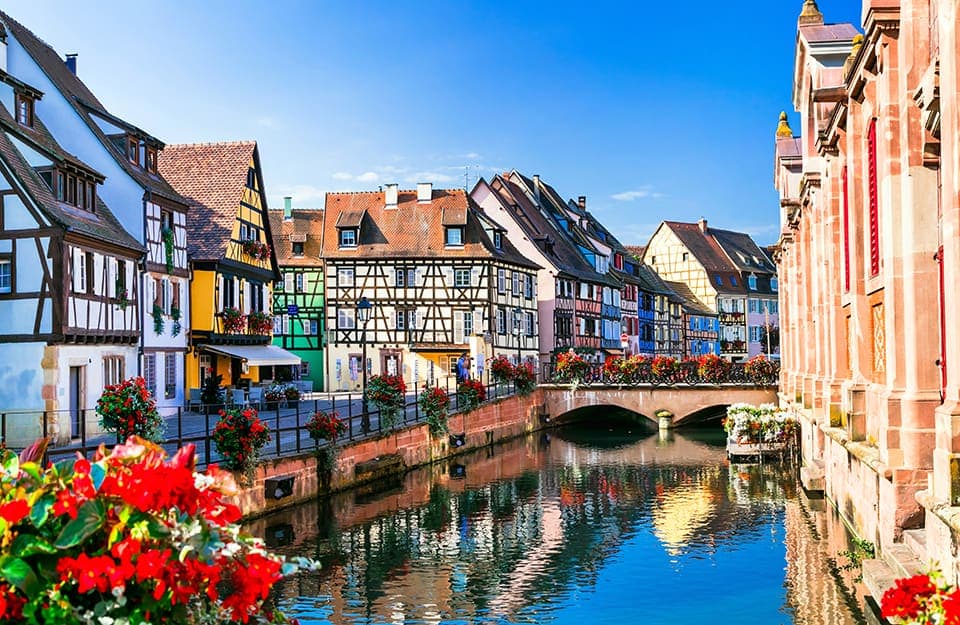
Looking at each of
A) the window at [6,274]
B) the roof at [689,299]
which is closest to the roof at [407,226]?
the window at [6,274]

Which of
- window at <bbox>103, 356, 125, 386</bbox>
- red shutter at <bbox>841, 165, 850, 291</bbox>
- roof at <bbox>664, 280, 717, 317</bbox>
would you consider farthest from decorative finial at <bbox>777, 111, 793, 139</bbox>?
roof at <bbox>664, 280, 717, 317</bbox>

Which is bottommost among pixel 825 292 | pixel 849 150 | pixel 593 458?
pixel 593 458

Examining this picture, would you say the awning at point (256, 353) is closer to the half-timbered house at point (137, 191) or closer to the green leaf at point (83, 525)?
the half-timbered house at point (137, 191)

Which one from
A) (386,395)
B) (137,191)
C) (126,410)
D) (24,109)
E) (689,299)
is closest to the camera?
(126,410)

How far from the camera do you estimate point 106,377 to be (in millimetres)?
25906

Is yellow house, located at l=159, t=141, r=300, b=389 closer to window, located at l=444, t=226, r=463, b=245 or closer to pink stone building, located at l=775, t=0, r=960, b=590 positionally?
window, located at l=444, t=226, r=463, b=245

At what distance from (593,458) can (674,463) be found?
10.0 feet

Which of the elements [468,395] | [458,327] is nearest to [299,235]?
[458,327]

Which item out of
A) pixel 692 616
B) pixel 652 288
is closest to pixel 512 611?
pixel 692 616

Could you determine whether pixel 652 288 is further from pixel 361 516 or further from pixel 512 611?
pixel 512 611

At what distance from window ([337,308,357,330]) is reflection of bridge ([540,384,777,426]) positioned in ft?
32.6

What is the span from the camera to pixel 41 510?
3943 millimetres

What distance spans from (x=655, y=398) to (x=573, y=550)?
1070 inches

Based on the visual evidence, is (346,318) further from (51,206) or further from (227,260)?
(51,206)
